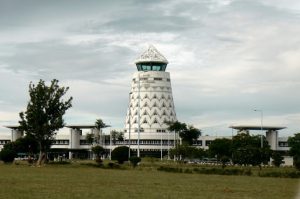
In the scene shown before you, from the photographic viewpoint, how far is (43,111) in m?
96.2

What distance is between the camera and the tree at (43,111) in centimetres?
9619

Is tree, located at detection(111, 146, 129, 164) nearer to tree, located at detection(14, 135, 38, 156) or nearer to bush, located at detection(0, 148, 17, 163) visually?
tree, located at detection(14, 135, 38, 156)

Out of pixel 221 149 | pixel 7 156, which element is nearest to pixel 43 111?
pixel 7 156

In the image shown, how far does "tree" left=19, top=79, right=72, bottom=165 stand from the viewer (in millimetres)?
96188

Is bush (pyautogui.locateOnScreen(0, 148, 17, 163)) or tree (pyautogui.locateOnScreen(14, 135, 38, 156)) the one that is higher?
tree (pyautogui.locateOnScreen(14, 135, 38, 156))

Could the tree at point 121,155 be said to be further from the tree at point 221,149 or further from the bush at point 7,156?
the tree at point 221,149

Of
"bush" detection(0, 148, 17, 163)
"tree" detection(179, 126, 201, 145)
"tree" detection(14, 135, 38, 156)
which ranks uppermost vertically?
"tree" detection(179, 126, 201, 145)

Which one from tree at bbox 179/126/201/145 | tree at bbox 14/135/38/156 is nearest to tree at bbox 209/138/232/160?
tree at bbox 179/126/201/145

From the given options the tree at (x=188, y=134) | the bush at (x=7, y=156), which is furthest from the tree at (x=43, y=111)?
the tree at (x=188, y=134)

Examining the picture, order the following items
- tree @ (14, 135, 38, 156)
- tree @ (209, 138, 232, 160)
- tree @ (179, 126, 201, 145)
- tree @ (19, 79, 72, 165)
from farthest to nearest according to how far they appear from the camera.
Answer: tree @ (179, 126, 201, 145)
tree @ (209, 138, 232, 160)
tree @ (14, 135, 38, 156)
tree @ (19, 79, 72, 165)

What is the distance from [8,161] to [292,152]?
2647 inches

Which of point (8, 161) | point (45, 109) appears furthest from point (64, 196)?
point (8, 161)

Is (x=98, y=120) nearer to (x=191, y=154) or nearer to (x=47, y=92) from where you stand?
(x=191, y=154)

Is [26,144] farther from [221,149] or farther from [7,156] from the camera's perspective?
[221,149]
